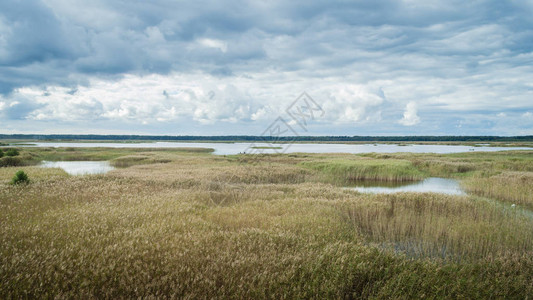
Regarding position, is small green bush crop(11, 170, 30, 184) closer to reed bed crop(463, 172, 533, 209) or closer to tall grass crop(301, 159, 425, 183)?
tall grass crop(301, 159, 425, 183)

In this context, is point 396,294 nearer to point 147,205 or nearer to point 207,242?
point 207,242

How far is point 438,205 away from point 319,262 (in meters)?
9.26

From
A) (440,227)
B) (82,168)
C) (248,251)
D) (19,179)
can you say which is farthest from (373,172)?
(82,168)

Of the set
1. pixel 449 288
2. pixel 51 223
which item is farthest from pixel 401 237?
pixel 51 223

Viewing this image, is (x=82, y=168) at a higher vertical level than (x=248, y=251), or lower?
lower

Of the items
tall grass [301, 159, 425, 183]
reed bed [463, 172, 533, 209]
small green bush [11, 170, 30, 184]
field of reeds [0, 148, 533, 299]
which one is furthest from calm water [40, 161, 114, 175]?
reed bed [463, 172, 533, 209]

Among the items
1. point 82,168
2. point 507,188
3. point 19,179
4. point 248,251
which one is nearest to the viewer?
point 248,251

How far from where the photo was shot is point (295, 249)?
19.8 ft

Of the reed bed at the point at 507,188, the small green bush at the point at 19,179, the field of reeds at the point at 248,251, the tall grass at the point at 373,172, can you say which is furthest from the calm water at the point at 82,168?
the reed bed at the point at 507,188

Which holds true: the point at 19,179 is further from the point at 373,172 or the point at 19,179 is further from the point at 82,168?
the point at 373,172

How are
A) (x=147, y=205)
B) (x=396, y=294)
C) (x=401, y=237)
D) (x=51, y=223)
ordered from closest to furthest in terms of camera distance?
(x=396, y=294), (x=51, y=223), (x=401, y=237), (x=147, y=205)

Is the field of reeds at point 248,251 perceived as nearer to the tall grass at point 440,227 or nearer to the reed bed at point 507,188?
the tall grass at point 440,227

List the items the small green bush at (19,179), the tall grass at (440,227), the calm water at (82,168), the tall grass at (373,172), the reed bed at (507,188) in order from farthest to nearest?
the calm water at (82,168), the tall grass at (373,172), the reed bed at (507,188), the small green bush at (19,179), the tall grass at (440,227)

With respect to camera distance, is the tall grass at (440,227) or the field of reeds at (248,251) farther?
the tall grass at (440,227)
